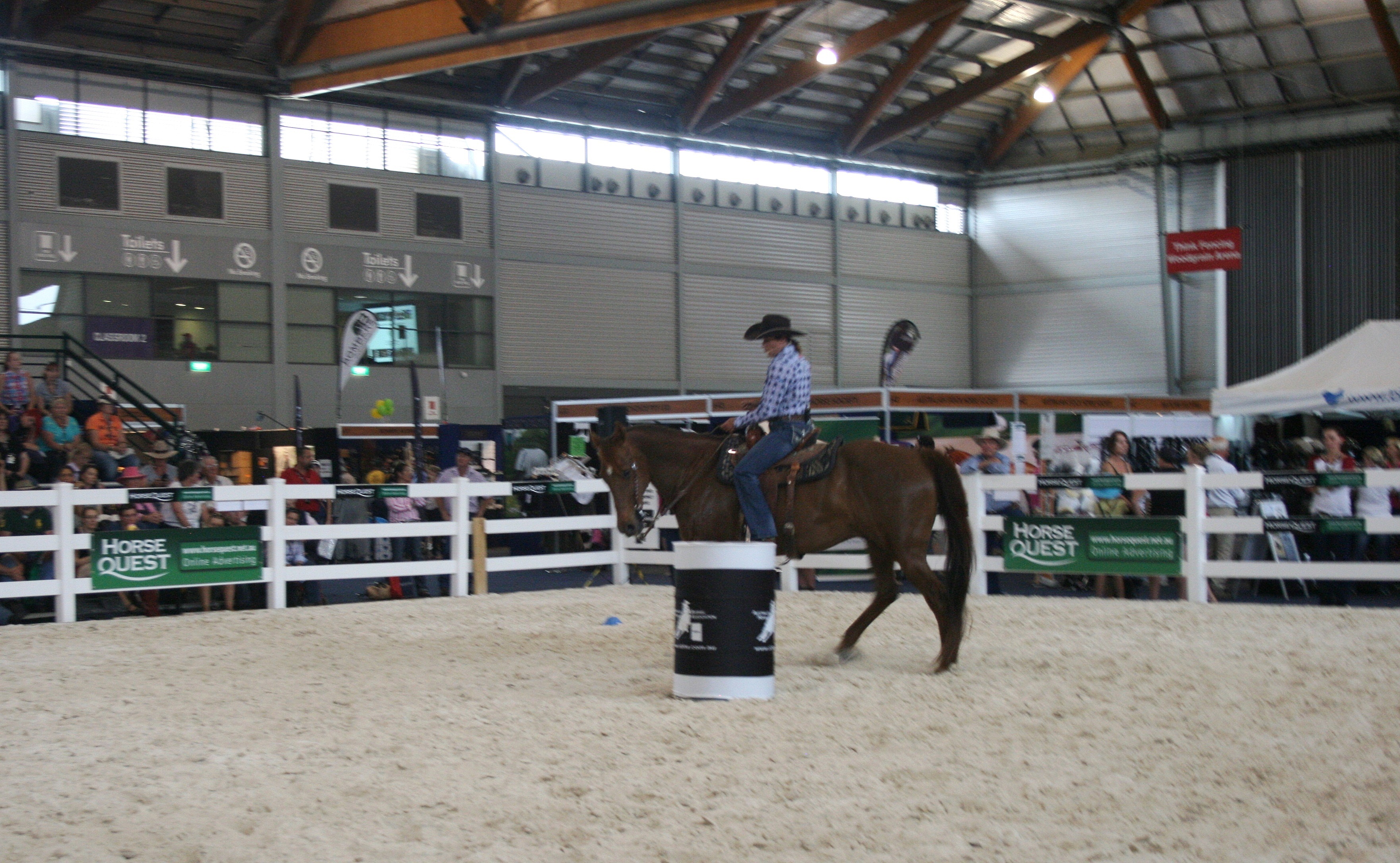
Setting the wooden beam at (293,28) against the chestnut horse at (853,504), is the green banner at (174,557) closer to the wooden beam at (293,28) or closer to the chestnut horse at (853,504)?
the chestnut horse at (853,504)

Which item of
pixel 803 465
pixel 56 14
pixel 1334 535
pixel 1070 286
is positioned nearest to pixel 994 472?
pixel 1334 535

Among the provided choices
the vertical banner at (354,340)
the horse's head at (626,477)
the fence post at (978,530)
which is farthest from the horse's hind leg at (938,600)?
the vertical banner at (354,340)

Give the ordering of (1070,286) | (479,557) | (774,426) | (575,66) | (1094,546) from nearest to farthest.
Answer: (774,426)
(1094,546)
(479,557)
(575,66)
(1070,286)

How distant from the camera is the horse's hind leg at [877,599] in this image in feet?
26.4

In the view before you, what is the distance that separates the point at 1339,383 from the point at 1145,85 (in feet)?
60.3

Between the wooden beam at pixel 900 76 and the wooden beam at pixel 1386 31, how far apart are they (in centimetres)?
895

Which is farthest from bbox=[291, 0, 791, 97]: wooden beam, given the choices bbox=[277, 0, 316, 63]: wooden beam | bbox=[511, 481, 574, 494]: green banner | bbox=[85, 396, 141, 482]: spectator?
bbox=[511, 481, 574, 494]: green banner

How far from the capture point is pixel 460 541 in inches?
524

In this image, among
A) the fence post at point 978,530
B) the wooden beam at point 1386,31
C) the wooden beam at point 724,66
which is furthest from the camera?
the wooden beam at point 724,66

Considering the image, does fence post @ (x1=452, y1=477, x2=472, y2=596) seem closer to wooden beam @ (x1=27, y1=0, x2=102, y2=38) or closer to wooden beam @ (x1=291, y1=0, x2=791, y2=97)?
wooden beam @ (x1=291, y1=0, x2=791, y2=97)

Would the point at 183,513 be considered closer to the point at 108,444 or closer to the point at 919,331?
the point at 108,444

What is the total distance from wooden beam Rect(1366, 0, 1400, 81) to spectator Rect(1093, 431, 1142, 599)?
1796 centimetres

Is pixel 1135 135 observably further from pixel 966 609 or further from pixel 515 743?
pixel 515 743

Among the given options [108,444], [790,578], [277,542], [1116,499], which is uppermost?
[108,444]
